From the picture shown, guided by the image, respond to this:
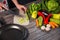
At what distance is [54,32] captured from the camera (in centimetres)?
118

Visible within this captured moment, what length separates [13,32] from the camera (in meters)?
1.11

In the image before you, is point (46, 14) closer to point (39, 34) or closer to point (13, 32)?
point (39, 34)

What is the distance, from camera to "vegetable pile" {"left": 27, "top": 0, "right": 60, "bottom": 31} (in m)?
1.22

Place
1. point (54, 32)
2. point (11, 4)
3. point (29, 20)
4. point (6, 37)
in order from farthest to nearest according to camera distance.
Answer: point (11, 4), point (29, 20), point (54, 32), point (6, 37)

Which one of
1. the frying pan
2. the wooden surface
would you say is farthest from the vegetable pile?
the frying pan

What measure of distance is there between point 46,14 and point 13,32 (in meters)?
0.32

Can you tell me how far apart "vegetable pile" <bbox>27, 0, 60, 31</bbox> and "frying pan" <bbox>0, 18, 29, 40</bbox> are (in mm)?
162

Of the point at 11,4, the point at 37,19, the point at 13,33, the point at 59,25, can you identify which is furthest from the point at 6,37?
the point at 11,4

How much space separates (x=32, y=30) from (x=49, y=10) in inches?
9.8

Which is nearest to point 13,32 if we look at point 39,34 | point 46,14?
point 39,34

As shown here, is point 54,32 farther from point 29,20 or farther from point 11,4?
point 11,4

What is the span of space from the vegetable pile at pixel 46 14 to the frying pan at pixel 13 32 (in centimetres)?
16

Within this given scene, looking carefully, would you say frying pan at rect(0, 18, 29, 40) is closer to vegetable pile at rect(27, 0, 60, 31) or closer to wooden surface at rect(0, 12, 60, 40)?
wooden surface at rect(0, 12, 60, 40)

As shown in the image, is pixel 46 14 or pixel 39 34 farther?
pixel 46 14
